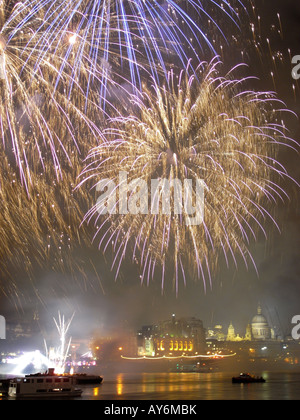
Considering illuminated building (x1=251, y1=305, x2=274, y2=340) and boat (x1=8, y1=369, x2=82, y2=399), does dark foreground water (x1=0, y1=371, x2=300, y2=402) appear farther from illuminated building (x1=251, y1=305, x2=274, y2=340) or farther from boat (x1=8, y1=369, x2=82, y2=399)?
illuminated building (x1=251, y1=305, x2=274, y2=340)

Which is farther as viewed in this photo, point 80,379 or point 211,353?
point 211,353

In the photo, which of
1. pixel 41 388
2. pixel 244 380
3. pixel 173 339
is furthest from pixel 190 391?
pixel 173 339

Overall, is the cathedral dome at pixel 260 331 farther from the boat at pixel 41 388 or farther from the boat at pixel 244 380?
the boat at pixel 41 388

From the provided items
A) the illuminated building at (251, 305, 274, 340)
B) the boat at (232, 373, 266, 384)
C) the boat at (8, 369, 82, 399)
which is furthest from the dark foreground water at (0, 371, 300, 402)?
the illuminated building at (251, 305, 274, 340)

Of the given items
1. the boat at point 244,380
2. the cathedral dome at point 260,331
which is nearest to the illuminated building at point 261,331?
the cathedral dome at point 260,331

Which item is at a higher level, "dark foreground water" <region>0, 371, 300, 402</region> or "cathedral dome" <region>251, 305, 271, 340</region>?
"cathedral dome" <region>251, 305, 271, 340</region>
